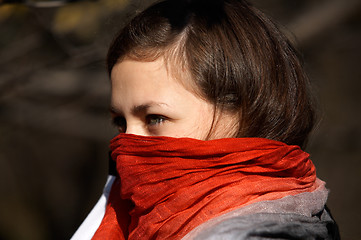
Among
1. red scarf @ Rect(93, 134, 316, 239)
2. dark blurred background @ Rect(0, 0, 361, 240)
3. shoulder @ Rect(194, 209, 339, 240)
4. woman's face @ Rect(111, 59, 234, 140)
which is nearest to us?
shoulder @ Rect(194, 209, 339, 240)

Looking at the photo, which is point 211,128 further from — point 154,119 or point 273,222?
point 273,222

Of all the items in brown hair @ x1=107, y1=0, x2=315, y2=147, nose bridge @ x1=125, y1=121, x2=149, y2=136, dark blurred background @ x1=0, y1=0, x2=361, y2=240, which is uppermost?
brown hair @ x1=107, y1=0, x2=315, y2=147

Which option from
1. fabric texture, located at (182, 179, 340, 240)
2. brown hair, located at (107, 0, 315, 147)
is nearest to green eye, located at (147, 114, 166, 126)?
brown hair, located at (107, 0, 315, 147)

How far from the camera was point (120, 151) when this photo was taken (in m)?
1.89

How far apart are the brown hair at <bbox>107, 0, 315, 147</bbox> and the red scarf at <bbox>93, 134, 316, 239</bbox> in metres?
0.16

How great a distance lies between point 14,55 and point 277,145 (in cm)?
307

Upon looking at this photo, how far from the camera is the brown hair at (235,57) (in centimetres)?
182

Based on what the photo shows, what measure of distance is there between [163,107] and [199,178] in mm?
301

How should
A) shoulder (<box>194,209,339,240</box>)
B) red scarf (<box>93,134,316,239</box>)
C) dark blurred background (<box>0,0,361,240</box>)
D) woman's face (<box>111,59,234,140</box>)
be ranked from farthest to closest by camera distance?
dark blurred background (<box>0,0,361,240</box>) < woman's face (<box>111,59,234,140</box>) < red scarf (<box>93,134,316,239</box>) < shoulder (<box>194,209,339,240</box>)

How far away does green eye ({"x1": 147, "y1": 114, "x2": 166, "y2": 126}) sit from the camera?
1817mm

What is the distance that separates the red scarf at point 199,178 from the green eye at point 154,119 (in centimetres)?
7

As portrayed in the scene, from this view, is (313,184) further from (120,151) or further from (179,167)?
(120,151)

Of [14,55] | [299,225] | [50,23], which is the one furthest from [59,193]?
[299,225]

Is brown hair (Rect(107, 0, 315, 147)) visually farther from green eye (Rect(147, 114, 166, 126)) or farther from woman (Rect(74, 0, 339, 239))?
green eye (Rect(147, 114, 166, 126))
